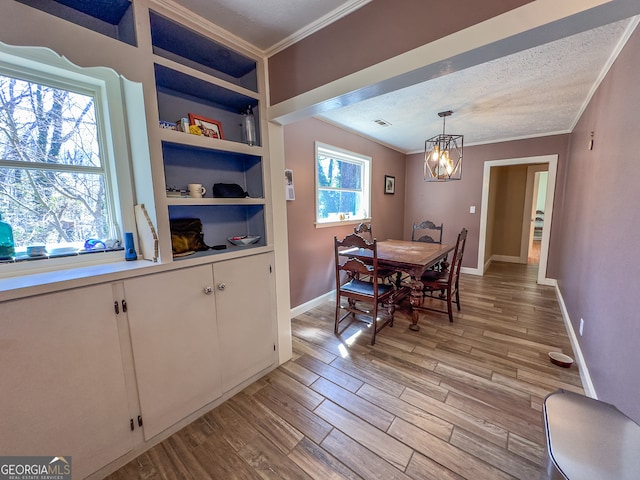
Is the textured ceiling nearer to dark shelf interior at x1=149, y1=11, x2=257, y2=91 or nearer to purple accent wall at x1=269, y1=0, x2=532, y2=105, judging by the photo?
purple accent wall at x1=269, y1=0, x2=532, y2=105

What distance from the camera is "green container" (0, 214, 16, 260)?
121cm

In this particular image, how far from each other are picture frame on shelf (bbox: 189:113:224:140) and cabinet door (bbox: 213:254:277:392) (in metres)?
0.87

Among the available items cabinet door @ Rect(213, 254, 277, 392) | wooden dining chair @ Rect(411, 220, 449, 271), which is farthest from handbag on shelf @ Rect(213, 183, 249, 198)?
wooden dining chair @ Rect(411, 220, 449, 271)

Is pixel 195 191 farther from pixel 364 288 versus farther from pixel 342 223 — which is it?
pixel 342 223

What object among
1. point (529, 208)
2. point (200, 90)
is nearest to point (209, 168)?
point (200, 90)

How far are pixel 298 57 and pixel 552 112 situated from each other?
317 centimetres

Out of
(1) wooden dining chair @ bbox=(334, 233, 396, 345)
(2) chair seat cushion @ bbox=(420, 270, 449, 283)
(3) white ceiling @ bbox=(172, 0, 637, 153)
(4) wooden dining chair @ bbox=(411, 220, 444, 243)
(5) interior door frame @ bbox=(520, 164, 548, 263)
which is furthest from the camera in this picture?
(5) interior door frame @ bbox=(520, 164, 548, 263)

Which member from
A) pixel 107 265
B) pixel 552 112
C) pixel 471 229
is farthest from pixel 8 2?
pixel 471 229

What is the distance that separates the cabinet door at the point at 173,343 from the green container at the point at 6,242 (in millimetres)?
542

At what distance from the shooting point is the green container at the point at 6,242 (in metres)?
1.21

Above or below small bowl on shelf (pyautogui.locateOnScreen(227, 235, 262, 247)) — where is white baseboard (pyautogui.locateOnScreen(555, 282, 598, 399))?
below

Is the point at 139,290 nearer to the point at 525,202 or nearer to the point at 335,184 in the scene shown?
the point at 335,184

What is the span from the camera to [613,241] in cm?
155

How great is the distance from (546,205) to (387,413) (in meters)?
4.23
